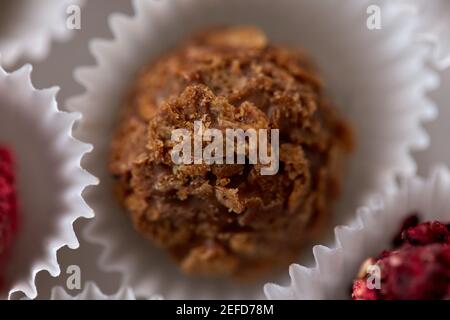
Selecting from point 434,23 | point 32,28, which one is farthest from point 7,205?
point 434,23

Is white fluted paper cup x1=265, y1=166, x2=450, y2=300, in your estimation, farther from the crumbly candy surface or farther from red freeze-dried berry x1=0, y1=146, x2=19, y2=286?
red freeze-dried berry x1=0, y1=146, x2=19, y2=286

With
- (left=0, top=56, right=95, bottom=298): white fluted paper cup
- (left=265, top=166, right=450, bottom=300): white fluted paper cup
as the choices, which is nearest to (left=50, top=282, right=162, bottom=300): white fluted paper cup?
(left=0, top=56, right=95, bottom=298): white fluted paper cup

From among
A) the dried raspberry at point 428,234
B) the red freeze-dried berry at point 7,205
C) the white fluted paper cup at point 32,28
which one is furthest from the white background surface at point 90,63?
the dried raspberry at point 428,234

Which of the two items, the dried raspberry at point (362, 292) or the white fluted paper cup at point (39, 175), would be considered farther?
the white fluted paper cup at point (39, 175)

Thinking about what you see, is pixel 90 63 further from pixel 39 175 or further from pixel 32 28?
pixel 39 175

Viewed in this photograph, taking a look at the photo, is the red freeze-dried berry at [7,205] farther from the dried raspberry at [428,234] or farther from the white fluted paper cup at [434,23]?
the white fluted paper cup at [434,23]
